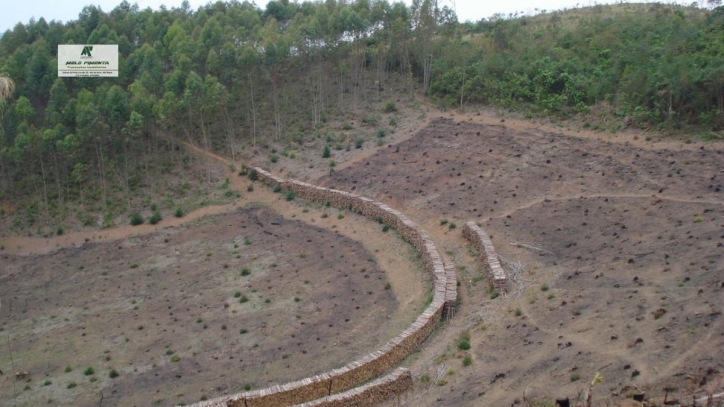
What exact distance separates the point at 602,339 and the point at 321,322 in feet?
37.2

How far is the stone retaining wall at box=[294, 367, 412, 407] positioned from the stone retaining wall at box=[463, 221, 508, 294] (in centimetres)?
694

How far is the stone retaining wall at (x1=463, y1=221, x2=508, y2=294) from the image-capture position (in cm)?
2666

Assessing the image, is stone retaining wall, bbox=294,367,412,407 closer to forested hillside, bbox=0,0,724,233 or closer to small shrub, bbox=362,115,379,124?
forested hillside, bbox=0,0,724,233

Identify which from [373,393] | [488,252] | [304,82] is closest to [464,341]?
[373,393]

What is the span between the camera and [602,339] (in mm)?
19891

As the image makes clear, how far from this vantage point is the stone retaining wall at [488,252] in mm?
26656

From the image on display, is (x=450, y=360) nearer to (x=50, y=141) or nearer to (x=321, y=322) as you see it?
(x=321, y=322)

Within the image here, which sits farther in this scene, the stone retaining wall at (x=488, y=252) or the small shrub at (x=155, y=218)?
the small shrub at (x=155, y=218)

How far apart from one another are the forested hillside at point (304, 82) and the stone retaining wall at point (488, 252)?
43.1ft

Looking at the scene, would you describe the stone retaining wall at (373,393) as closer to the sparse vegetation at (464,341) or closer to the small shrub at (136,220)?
the sparse vegetation at (464,341)

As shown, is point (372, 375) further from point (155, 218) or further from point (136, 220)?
point (136, 220)

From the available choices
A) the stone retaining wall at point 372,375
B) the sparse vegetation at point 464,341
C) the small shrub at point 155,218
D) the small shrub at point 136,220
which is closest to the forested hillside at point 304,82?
the small shrub at point 136,220

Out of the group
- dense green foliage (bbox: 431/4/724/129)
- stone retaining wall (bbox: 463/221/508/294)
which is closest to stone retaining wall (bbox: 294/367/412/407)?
stone retaining wall (bbox: 463/221/508/294)

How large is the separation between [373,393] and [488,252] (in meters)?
10.8
